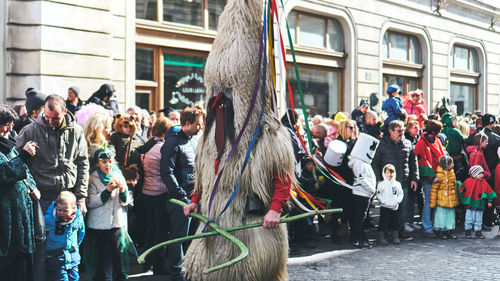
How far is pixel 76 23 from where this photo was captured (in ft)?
35.2

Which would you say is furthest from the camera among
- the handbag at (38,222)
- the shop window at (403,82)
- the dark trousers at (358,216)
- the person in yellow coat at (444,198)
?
the shop window at (403,82)

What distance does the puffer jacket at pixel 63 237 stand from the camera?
532cm

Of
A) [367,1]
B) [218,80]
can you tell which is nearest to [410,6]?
[367,1]

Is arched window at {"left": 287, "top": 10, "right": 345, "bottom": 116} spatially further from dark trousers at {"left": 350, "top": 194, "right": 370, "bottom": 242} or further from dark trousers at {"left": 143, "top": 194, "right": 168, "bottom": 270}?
dark trousers at {"left": 143, "top": 194, "right": 168, "bottom": 270}

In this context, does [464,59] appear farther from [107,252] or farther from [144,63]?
[107,252]

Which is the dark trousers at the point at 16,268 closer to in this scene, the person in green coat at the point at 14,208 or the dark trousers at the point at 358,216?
the person in green coat at the point at 14,208

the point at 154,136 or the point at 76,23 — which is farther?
the point at 76,23

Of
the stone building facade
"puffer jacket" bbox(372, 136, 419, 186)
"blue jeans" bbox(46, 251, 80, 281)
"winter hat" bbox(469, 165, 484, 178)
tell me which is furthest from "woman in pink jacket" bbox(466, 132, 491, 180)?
"blue jeans" bbox(46, 251, 80, 281)

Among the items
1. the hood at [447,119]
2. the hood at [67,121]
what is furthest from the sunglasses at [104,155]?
the hood at [447,119]

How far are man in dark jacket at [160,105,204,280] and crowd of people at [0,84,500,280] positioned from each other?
0.04 ft

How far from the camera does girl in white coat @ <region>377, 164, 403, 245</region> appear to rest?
8500 mm

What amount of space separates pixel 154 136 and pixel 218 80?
2880 mm

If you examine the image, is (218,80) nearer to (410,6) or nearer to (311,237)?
(311,237)

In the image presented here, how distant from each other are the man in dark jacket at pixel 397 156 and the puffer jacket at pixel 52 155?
4925mm
